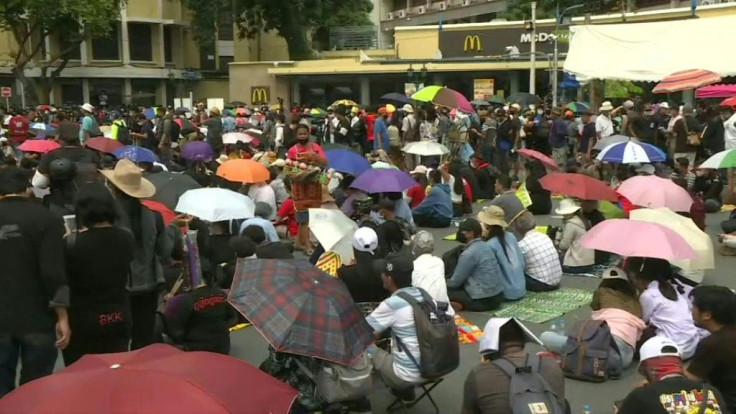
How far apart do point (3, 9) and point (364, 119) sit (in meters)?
22.8

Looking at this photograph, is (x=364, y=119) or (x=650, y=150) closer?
(x=650, y=150)

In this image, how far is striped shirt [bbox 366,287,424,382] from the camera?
5340mm

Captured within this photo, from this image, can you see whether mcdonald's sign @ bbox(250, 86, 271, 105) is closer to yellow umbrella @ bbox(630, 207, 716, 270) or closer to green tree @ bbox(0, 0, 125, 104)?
green tree @ bbox(0, 0, 125, 104)

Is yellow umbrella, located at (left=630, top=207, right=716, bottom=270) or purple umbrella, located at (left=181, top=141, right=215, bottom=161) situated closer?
yellow umbrella, located at (left=630, top=207, right=716, bottom=270)

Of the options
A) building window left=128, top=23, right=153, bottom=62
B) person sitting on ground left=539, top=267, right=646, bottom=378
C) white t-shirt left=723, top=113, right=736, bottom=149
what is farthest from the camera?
building window left=128, top=23, right=153, bottom=62

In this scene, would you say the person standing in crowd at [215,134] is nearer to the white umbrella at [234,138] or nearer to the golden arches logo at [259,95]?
the white umbrella at [234,138]

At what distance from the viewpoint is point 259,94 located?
38.4 metres

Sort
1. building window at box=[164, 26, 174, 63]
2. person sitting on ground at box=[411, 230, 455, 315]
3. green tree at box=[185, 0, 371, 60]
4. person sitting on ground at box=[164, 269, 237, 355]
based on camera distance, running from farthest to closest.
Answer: building window at box=[164, 26, 174, 63], green tree at box=[185, 0, 371, 60], person sitting on ground at box=[411, 230, 455, 315], person sitting on ground at box=[164, 269, 237, 355]

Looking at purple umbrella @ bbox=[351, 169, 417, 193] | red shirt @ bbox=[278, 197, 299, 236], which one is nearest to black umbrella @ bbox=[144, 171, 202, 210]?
red shirt @ bbox=[278, 197, 299, 236]

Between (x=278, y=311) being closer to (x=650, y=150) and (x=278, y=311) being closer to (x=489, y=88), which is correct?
(x=650, y=150)

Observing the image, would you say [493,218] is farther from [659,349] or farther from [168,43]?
[168,43]

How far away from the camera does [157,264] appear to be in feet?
19.5

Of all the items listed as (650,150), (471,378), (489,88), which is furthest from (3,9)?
(471,378)

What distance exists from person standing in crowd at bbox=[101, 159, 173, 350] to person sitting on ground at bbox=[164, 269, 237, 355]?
25 cm
